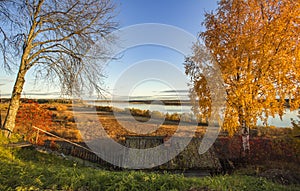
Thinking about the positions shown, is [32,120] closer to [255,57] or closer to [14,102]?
[14,102]

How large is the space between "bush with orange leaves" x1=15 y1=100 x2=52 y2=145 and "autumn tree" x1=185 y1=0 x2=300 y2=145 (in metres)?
8.26

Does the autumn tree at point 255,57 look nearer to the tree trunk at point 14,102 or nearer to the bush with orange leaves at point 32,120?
the tree trunk at point 14,102

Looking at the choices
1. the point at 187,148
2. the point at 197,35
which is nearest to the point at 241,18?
the point at 197,35

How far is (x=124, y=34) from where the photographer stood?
876 cm

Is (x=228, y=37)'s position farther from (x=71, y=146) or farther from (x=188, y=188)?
(x=71, y=146)

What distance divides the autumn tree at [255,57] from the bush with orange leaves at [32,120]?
826cm

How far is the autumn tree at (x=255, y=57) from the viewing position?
25.2 ft

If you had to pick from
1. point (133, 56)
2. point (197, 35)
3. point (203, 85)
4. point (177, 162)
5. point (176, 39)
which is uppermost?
point (197, 35)

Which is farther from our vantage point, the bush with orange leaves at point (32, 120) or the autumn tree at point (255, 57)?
the bush with orange leaves at point (32, 120)

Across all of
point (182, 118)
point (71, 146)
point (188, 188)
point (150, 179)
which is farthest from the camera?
point (182, 118)

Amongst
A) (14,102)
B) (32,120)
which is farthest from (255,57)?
(32,120)

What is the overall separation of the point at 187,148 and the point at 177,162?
4.31 ft

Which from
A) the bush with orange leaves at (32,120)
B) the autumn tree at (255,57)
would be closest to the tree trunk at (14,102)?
the bush with orange leaves at (32,120)

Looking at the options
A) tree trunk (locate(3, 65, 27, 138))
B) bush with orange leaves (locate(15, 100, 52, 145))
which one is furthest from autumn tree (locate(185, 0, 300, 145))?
bush with orange leaves (locate(15, 100, 52, 145))
